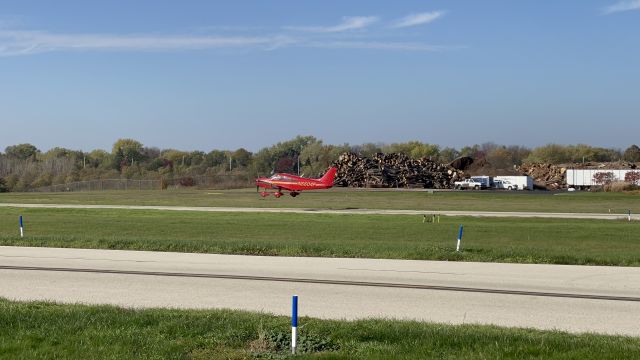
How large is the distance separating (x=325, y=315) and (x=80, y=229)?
27383 millimetres

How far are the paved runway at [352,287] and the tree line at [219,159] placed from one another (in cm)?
9339

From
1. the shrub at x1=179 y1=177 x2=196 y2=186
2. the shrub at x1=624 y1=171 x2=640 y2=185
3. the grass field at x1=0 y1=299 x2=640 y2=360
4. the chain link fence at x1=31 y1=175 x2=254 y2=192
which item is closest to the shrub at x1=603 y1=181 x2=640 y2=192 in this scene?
the shrub at x1=624 y1=171 x2=640 y2=185

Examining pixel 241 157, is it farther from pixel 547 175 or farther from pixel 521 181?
pixel 521 181

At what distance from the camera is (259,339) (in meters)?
10.3

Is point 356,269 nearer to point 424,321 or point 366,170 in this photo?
point 424,321

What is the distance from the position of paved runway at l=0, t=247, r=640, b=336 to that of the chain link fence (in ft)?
266

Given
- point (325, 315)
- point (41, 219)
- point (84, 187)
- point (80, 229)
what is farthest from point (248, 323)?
point (84, 187)

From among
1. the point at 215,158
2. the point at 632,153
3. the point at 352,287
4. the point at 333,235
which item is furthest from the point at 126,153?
the point at 352,287

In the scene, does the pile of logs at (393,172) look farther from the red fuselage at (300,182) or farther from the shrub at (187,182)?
the red fuselage at (300,182)

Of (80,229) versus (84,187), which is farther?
(84,187)

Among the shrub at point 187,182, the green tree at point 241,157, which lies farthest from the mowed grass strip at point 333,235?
the green tree at point 241,157

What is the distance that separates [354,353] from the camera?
9664 mm

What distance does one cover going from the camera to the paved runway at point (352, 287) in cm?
1345

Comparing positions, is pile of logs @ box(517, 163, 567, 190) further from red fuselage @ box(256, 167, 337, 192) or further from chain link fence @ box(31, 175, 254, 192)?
red fuselage @ box(256, 167, 337, 192)
